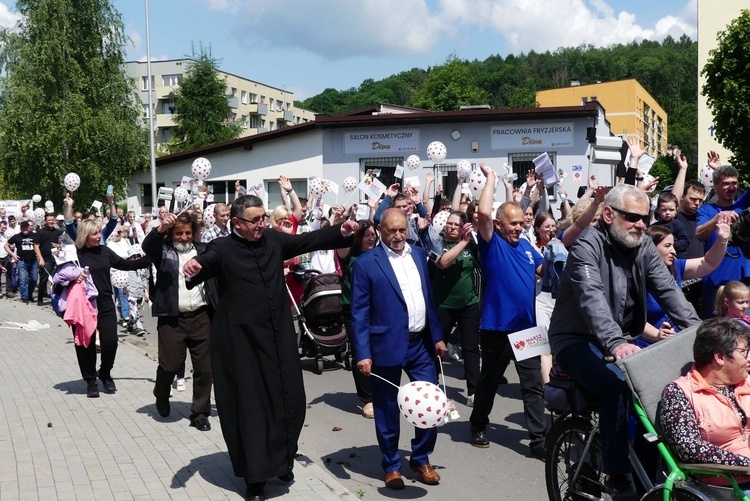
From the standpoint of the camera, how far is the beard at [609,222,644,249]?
496cm

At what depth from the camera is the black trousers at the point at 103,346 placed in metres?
9.68

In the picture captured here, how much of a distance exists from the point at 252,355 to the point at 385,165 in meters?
24.2

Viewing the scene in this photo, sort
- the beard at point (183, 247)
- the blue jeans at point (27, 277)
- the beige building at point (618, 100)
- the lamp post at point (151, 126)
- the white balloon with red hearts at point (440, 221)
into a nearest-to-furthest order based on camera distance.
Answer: the beard at point (183, 247) < the white balloon with red hearts at point (440, 221) < the blue jeans at point (27, 277) < the lamp post at point (151, 126) < the beige building at point (618, 100)

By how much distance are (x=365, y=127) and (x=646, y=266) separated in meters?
25.5

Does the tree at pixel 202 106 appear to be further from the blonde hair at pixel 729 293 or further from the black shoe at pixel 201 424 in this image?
the blonde hair at pixel 729 293

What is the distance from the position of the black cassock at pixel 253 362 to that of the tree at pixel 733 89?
26.8m

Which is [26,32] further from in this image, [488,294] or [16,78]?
[488,294]

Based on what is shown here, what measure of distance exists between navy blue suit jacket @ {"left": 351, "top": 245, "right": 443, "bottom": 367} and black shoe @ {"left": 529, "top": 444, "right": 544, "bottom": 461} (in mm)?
1576

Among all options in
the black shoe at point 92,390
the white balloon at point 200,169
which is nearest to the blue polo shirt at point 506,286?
the black shoe at point 92,390

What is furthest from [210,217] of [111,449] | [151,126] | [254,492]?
[151,126]

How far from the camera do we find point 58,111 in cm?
4581

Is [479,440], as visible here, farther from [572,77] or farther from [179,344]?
[572,77]

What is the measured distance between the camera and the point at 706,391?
14.4 feet

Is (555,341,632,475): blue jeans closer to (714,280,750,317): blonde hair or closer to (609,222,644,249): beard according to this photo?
(609,222,644,249): beard
